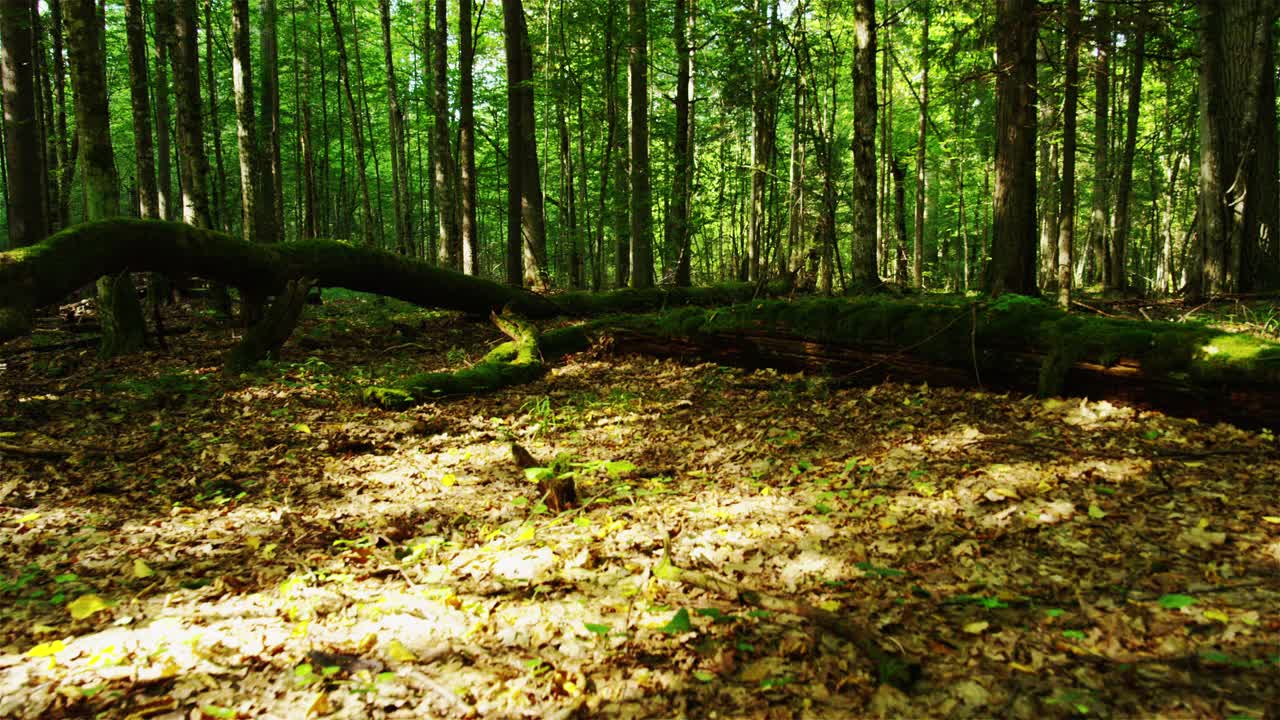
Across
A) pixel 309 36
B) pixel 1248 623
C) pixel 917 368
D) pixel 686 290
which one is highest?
Answer: pixel 309 36

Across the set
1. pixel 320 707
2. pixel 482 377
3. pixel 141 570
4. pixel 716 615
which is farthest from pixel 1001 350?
pixel 141 570

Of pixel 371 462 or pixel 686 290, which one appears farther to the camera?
pixel 686 290

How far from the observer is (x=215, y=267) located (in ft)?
23.4

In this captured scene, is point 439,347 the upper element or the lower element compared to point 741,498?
upper

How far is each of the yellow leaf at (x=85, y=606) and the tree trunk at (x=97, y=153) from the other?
5.81 metres

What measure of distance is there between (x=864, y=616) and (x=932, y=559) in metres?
0.64

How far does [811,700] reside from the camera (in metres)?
2.00

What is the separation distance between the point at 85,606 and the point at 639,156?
12.5 m

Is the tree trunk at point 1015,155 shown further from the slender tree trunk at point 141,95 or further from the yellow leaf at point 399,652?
the slender tree trunk at point 141,95

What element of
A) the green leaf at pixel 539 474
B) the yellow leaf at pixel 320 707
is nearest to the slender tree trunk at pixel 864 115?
the green leaf at pixel 539 474

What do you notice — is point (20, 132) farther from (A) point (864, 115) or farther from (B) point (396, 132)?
(A) point (864, 115)

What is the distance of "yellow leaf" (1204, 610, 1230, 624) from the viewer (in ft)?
6.98

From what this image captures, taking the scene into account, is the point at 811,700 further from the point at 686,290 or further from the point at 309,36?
the point at 309,36

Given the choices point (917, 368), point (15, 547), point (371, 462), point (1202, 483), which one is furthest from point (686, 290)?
point (15, 547)
